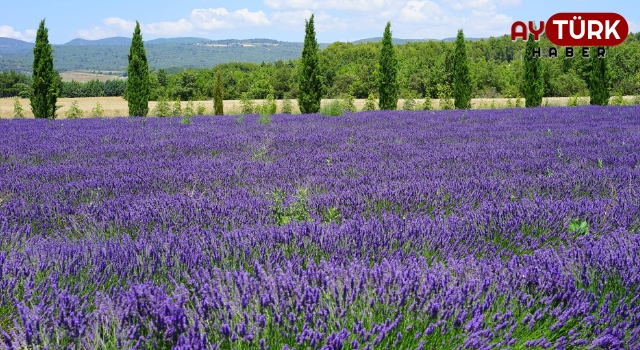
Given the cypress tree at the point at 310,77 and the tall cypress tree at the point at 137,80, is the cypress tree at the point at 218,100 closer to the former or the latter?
the tall cypress tree at the point at 137,80

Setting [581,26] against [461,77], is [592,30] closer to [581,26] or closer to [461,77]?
[581,26]

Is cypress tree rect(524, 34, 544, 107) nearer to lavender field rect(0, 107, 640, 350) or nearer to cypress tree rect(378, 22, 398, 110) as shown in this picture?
cypress tree rect(378, 22, 398, 110)

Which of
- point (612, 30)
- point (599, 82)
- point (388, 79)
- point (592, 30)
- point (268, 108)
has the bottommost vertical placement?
point (268, 108)

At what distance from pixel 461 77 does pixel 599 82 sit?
6.09 meters

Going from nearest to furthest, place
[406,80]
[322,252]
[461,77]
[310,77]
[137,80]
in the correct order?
[322,252], [137,80], [310,77], [461,77], [406,80]

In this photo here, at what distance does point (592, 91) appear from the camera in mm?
22047

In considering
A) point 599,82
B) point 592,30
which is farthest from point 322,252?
point 592,30

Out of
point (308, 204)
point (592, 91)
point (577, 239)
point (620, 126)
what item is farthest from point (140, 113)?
point (592, 91)

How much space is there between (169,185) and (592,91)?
22.8 metres

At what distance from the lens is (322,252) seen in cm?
221

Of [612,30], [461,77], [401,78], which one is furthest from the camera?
[401,78]

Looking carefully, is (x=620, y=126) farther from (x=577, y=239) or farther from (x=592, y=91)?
(x=592, y=91)

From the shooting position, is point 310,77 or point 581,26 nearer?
point 310,77

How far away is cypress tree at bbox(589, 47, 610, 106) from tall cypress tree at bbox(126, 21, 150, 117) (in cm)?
1864
